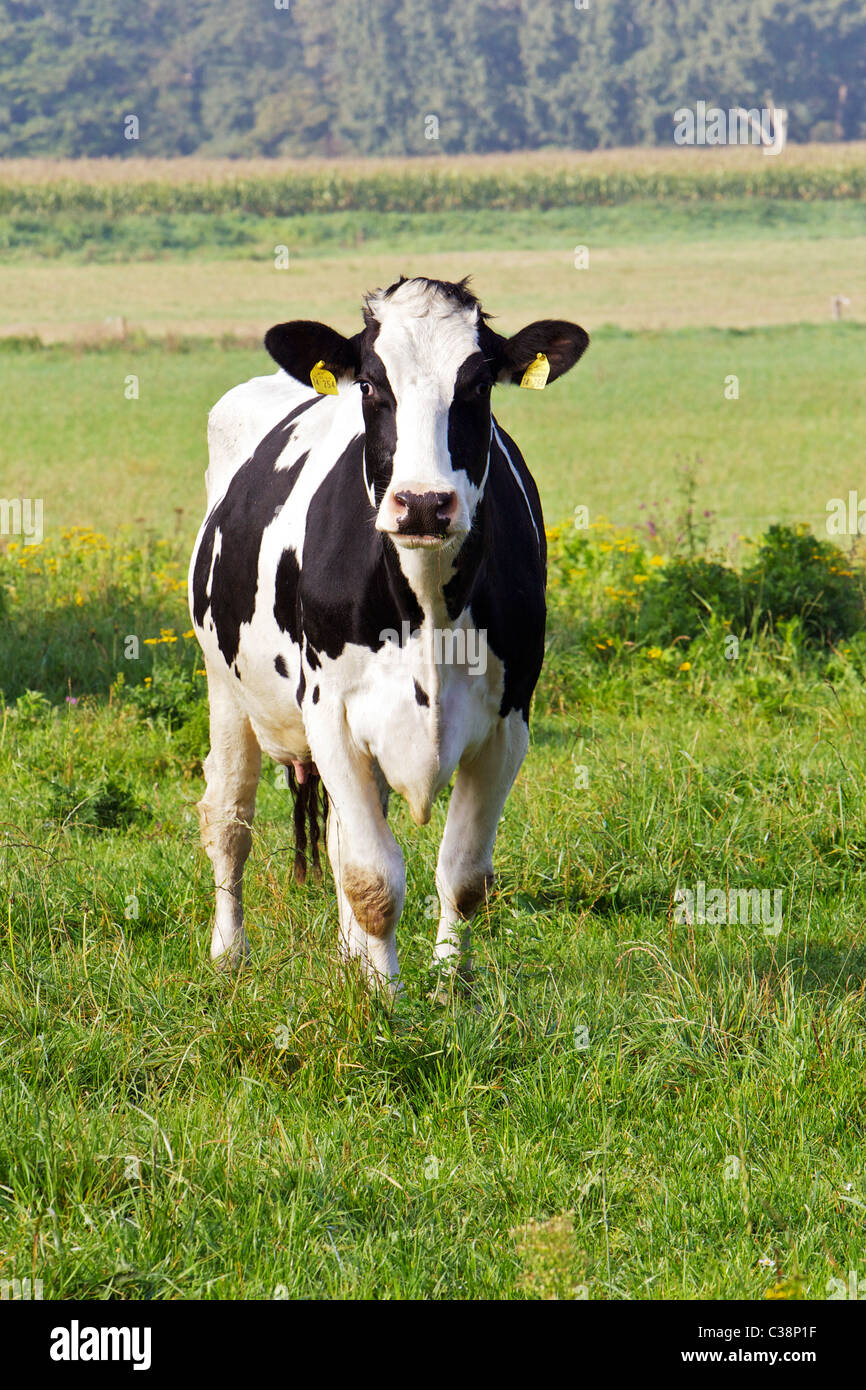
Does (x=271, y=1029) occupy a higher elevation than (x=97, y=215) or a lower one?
lower

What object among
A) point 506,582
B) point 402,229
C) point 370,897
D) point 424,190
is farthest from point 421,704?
point 424,190

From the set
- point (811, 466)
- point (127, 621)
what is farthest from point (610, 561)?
point (811, 466)

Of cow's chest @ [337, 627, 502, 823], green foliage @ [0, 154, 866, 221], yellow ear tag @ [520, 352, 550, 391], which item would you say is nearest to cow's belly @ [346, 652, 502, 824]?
cow's chest @ [337, 627, 502, 823]

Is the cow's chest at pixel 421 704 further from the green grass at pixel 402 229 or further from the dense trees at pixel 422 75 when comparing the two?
the dense trees at pixel 422 75

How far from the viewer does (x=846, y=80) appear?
2201 inches

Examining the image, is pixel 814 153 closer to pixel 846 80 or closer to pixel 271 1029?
pixel 846 80

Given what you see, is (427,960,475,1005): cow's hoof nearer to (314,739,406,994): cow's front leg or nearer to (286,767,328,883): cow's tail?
(314,739,406,994): cow's front leg

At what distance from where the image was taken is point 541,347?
4.07 metres

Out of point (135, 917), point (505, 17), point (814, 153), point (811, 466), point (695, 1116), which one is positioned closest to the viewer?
point (695, 1116)

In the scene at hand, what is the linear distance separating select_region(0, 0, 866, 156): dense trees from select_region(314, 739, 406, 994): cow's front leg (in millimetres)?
52565

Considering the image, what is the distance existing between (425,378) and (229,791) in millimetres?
2097

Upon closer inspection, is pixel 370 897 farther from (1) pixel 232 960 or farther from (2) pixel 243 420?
(2) pixel 243 420

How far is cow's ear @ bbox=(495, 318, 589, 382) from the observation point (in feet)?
13.1

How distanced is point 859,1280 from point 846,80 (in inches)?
2399
